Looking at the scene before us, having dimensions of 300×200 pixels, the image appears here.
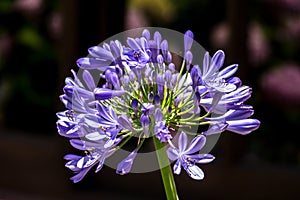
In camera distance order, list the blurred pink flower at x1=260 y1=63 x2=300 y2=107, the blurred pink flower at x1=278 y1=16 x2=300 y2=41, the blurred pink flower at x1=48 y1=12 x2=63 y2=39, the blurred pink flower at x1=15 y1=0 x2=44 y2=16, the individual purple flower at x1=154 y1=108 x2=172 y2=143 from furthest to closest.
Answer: the blurred pink flower at x1=15 y1=0 x2=44 y2=16, the blurred pink flower at x1=48 y1=12 x2=63 y2=39, the blurred pink flower at x1=278 y1=16 x2=300 y2=41, the blurred pink flower at x1=260 y1=63 x2=300 y2=107, the individual purple flower at x1=154 y1=108 x2=172 y2=143

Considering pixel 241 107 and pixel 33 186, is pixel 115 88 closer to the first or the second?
pixel 241 107

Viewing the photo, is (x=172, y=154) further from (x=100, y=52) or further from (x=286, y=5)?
(x=286, y=5)

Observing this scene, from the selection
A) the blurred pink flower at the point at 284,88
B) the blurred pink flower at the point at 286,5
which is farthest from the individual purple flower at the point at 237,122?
the blurred pink flower at the point at 286,5

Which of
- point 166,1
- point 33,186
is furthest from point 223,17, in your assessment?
point 33,186

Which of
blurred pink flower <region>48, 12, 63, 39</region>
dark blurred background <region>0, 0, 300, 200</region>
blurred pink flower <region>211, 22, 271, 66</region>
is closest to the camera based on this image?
dark blurred background <region>0, 0, 300, 200</region>

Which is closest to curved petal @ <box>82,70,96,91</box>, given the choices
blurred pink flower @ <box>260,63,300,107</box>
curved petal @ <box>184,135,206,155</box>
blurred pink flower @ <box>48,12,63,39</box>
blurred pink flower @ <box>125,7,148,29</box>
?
curved petal @ <box>184,135,206,155</box>

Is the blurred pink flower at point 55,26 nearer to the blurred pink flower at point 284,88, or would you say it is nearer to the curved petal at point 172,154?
the blurred pink flower at point 284,88

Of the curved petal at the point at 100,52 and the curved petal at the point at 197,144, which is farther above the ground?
the curved petal at the point at 100,52

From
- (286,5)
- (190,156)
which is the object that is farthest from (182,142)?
(286,5)

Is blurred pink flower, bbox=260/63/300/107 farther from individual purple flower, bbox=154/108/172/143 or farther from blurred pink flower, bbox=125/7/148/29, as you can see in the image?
individual purple flower, bbox=154/108/172/143
